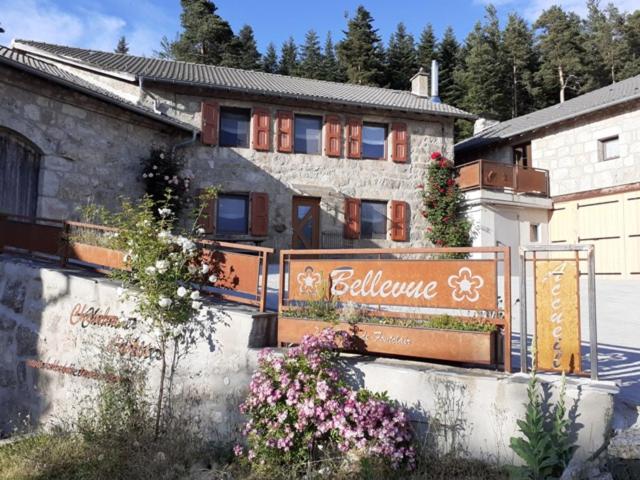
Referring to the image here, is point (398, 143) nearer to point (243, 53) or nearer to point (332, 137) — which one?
point (332, 137)

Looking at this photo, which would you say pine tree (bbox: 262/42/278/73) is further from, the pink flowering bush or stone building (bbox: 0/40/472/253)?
the pink flowering bush

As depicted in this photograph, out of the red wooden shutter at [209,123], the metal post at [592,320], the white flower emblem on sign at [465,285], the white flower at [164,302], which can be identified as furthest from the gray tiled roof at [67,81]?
the metal post at [592,320]

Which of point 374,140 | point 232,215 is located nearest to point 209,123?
point 232,215

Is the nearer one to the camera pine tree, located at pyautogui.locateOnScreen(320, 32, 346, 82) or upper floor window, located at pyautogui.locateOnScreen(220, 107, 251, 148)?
upper floor window, located at pyautogui.locateOnScreen(220, 107, 251, 148)

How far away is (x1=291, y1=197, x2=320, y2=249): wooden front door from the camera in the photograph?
558 inches

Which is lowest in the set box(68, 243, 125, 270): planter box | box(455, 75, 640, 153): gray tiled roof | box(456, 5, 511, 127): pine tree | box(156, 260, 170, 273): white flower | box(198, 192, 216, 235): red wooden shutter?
box(156, 260, 170, 273): white flower

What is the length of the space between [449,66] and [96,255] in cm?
3309

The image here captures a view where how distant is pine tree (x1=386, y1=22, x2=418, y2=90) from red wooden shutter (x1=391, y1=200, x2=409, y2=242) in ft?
62.6

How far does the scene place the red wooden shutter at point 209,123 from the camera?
43.4 feet

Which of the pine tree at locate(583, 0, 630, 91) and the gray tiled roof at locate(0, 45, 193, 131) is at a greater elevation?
the pine tree at locate(583, 0, 630, 91)

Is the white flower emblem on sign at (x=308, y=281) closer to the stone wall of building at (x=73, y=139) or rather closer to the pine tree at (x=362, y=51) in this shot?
the stone wall of building at (x=73, y=139)

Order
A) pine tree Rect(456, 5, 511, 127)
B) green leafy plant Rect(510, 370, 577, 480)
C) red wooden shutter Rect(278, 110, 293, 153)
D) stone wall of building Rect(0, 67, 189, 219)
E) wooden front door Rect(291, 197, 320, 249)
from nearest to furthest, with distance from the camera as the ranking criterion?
green leafy plant Rect(510, 370, 577, 480), stone wall of building Rect(0, 67, 189, 219), red wooden shutter Rect(278, 110, 293, 153), wooden front door Rect(291, 197, 320, 249), pine tree Rect(456, 5, 511, 127)

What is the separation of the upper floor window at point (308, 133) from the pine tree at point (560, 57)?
68.1 ft

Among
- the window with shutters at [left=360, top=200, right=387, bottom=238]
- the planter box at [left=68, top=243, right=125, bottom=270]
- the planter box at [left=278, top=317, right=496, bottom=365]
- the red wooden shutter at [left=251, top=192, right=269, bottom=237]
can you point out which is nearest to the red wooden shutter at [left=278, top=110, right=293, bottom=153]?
the red wooden shutter at [left=251, top=192, right=269, bottom=237]
